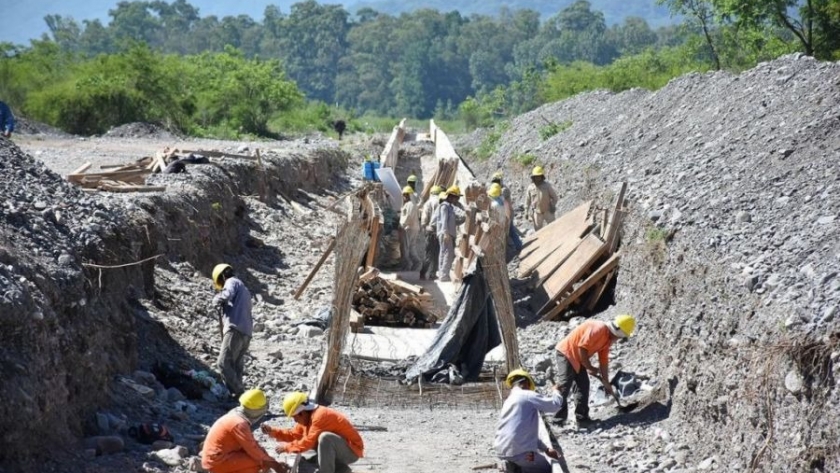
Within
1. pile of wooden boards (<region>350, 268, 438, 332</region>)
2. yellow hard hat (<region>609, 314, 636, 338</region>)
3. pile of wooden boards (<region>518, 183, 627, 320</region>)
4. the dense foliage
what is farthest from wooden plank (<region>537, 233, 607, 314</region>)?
the dense foliage

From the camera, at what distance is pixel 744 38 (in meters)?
32.5

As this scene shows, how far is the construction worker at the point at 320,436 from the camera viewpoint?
834 centimetres

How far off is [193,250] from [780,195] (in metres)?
7.89

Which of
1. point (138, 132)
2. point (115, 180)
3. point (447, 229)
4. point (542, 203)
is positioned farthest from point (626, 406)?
point (138, 132)

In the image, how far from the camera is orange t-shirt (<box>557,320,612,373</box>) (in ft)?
33.4

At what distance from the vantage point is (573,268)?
14641mm

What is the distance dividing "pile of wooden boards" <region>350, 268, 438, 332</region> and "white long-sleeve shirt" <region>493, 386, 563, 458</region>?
5.82 m

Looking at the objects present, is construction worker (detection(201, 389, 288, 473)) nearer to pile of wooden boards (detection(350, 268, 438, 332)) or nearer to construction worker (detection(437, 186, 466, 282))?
pile of wooden boards (detection(350, 268, 438, 332))

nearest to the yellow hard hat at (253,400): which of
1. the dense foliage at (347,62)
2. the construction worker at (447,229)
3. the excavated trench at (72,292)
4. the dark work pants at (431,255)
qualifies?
the excavated trench at (72,292)

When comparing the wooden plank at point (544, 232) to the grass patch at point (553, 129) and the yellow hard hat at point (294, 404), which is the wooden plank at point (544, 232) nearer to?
the yellow hard hat at point (294, 404)

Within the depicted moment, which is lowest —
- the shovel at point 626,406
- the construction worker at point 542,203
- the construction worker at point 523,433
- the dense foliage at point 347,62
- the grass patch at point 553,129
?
the shovel at point 626,406

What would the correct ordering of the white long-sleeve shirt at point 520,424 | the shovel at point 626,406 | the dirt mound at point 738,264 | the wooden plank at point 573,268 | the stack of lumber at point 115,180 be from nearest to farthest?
the dirt mound at point 738,264, the white long-sleeve shirt at point 520,424, the shovel at point 626,406, the wooden plank at point 573,268, the stack of lumber at point 115,180

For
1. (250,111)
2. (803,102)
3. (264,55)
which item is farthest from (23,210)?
(264,55)

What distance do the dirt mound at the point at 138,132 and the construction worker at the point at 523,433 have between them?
1021 inches
